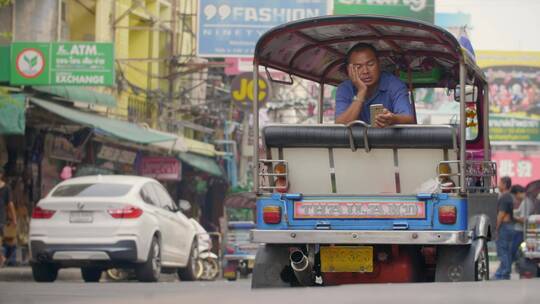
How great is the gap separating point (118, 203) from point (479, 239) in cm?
730

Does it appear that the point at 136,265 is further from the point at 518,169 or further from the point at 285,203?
the point at 518,169

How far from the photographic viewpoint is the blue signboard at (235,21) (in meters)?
26.7

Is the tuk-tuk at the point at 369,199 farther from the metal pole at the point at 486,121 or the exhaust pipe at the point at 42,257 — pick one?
the exhaust pipe at the point at 42,257

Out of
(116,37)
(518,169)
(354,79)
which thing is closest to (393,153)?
(354,79)

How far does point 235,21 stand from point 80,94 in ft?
12.6

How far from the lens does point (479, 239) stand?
10.7 m

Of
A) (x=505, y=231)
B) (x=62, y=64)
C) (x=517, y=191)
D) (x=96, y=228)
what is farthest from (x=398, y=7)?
(x=96, y=228)

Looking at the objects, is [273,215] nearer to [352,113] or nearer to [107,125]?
[352,113]

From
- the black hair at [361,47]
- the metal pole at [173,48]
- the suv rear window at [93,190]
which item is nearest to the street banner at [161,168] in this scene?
the metal pole at [173,48]

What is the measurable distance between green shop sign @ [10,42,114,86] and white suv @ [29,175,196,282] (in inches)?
169

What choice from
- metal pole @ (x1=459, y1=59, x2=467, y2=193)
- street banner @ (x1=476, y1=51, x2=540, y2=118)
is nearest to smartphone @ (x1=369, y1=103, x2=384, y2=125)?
metal pole @ (x1=459, y1=59, x2=467, y2=193)

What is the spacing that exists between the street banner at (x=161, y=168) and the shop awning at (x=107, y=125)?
10.6ft

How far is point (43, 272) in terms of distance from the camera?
57.1 ft

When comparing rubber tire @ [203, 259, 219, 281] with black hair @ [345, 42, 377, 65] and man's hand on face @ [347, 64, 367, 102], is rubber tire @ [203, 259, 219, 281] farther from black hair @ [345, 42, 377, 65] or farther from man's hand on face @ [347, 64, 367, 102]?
man's hand on face @ [347, 64, 367, 102]
